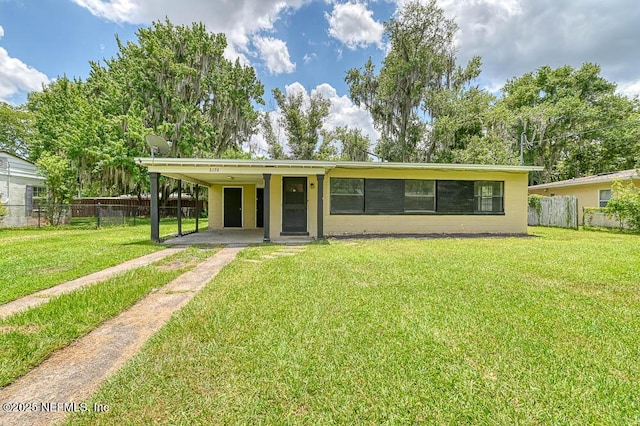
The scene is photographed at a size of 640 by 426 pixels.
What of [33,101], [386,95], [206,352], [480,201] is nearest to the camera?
[206,352]

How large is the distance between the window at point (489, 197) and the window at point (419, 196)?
168 cm

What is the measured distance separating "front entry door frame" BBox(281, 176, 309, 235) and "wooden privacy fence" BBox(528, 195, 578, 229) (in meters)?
11.4

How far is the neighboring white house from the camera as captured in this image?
1262 centimetres

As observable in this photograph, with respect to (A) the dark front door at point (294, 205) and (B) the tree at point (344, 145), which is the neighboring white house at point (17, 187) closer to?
(A) the dark front door at point (294, 205)

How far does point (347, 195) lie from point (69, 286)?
24.5 ft

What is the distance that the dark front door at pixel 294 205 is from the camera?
9.67 metres

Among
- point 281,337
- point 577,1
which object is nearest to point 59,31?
point 281,337

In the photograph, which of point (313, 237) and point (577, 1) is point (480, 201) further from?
point (577, 1)

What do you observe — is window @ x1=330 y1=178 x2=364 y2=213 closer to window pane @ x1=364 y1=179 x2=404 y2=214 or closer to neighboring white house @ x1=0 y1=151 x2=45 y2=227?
window pane @ x1=364 y1=179 x2=404 y2=214

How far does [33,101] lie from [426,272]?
35937 millimetres

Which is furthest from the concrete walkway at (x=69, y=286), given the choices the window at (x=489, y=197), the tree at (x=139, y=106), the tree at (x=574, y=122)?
the tree at (x=574, y=122)

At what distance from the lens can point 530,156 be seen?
22.3 metres

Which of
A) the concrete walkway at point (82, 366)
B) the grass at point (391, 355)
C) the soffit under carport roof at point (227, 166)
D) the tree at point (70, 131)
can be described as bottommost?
the concrete walkway at point (82, 366)

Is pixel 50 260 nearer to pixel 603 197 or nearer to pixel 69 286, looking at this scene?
pixel 69 286
